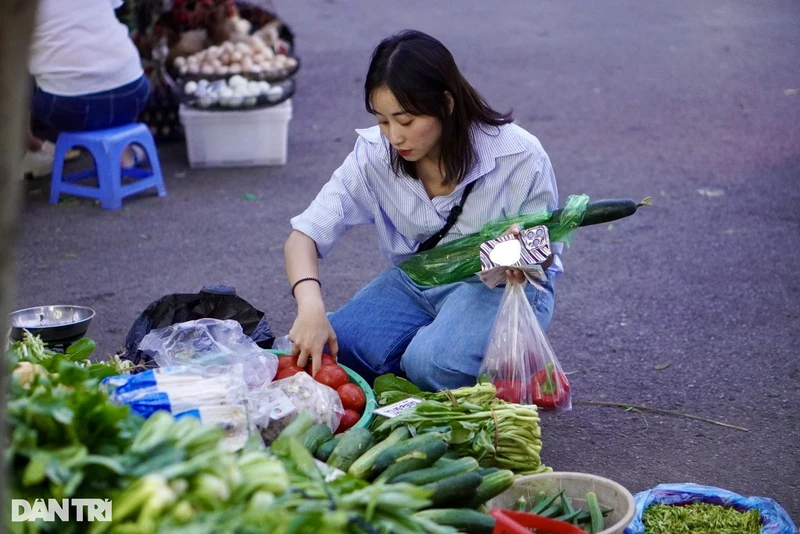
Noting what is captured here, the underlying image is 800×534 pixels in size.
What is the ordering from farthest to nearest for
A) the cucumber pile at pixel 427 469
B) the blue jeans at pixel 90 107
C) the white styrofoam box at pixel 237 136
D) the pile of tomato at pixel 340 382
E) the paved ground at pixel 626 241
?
the white styrofoam box at pixel 237 136
the blue jeans at pixel 90 107
the paved ground at pixel 626 241
the pile of tomato at pixel 340 382
the cucumber pile at pixel 427 469

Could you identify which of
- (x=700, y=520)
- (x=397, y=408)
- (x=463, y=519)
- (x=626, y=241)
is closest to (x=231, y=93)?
(x=626, y=241)

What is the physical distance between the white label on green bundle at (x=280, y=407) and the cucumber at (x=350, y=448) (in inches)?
7.4

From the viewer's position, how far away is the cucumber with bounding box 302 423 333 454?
268 centimetres

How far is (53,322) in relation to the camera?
12.0ft

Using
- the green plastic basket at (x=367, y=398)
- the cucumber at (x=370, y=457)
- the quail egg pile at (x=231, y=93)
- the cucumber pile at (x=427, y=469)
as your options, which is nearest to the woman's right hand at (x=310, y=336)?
the green plastic basket at (x=367, y=398)

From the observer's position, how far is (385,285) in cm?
366

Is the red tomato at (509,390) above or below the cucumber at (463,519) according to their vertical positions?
below

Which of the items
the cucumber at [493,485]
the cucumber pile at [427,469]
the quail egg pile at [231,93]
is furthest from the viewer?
the quail egg pile at [231,93]

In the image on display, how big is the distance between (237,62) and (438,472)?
16.4 feet

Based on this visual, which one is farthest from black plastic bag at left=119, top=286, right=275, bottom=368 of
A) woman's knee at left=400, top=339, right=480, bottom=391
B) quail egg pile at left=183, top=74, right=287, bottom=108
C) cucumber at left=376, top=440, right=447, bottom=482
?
quail egg pile at left=183, top=74, right=287, bottom=108

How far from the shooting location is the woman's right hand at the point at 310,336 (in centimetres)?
311

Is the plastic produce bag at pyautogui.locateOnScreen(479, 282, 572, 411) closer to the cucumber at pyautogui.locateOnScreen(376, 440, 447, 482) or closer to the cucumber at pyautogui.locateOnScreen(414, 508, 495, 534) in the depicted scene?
the cucumber at pyautogui.locateOnScreen(376, 440, 447, 482)

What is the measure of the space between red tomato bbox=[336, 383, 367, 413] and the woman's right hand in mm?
129

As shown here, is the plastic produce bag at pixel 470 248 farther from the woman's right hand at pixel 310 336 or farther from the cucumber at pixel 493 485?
the cucumber at pixel 493 485
